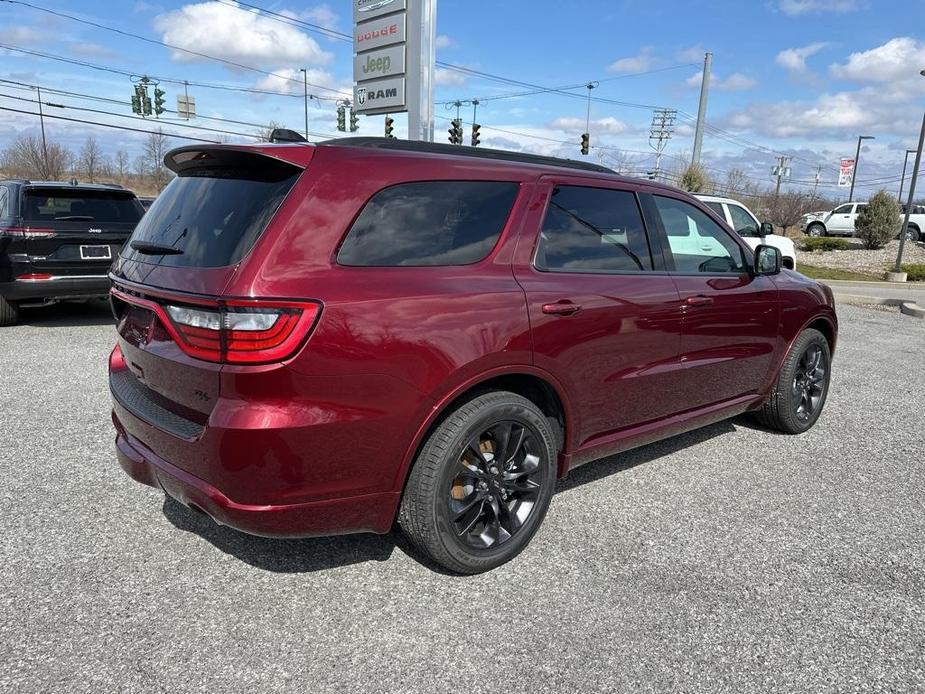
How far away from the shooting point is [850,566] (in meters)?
3.01

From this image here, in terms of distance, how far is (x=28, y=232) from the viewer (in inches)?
289

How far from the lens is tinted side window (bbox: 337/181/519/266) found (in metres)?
2.49

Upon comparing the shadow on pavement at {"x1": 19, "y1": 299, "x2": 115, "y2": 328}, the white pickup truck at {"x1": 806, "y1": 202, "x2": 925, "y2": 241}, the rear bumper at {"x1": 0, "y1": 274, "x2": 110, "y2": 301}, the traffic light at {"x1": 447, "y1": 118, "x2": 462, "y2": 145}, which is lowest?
the shadow on pavement at {"x1": 19, "y1": 299, "x2": 115, "y2": 328}

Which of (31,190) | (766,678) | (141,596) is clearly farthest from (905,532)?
(31,190)

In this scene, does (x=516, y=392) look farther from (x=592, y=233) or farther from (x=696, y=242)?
(x=696, y=242)

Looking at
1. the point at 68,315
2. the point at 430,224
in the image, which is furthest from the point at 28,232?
the point at 430,224

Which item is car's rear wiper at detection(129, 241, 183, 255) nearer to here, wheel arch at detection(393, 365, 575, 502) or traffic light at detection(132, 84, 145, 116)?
wheel arch at detection(393, 365, 575, 502)

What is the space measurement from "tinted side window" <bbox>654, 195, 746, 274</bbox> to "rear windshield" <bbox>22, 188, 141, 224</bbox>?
258 inches

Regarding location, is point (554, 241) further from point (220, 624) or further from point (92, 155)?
point (92, 155)

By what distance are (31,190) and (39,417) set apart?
158 inches

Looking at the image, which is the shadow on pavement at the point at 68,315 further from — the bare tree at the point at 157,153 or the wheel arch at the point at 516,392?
the bare tree at the point at 157,153

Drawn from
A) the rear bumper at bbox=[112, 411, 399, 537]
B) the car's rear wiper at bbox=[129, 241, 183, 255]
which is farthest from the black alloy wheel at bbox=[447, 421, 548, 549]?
the car's rear wiper at bbox=[129, 241, 183, 255]

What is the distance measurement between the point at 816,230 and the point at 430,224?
120 feet

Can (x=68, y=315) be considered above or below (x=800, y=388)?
below
